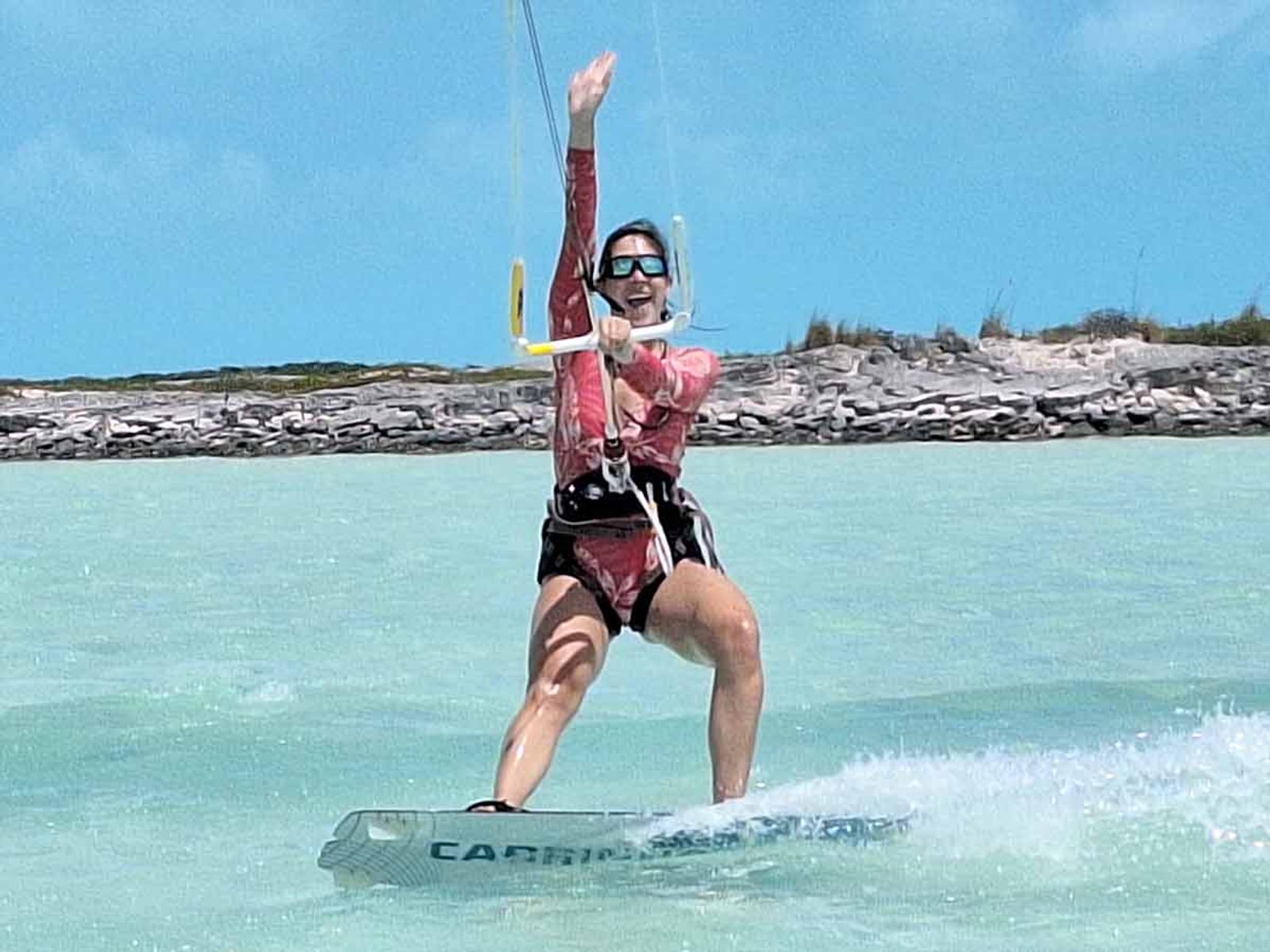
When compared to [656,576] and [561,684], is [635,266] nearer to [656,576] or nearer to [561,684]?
[656,576]

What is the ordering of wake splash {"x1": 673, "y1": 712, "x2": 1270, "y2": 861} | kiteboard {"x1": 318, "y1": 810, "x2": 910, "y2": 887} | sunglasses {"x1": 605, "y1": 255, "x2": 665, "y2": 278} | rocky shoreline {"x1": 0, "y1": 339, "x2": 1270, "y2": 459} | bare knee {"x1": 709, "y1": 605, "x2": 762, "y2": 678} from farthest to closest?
rocky shoreline {"x1": 0, "y1": 339, "x2": 1270, "y2": 459}
sunglasses {"x1": 605, "y1": 255, "x2": 665, "y2": 278}
bare knee {"x1": 709, "y1": 605, "x2": 762, "y2": 678}
wake splash {"x1": 673, "y1": 712, "x2": 1270, "y2": 861}
kiteboard {"x1": 318, "y1": 810, "x2": 910, "y2": 887}

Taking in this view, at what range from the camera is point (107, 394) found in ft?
95.8

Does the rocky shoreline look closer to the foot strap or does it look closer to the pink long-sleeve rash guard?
the pink long-sleeve rash guard

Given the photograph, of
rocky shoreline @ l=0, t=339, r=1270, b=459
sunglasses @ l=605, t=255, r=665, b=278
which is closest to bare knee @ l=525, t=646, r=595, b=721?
sunglasses @ l=605, t=255, r=665, b=278

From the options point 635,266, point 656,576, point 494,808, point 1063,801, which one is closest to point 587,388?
point 635,266

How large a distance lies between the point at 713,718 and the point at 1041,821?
30.9 inches

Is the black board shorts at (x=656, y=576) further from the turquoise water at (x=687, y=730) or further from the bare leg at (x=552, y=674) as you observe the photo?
the turquoise water at (x=687, y=730)

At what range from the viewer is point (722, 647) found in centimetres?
411

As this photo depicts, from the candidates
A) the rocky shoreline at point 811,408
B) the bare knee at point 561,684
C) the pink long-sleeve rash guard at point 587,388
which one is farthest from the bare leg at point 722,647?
the rocky shoreline at point 811,408

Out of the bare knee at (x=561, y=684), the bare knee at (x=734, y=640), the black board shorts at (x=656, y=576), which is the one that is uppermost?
the black board shorts at (x=656, y=576)

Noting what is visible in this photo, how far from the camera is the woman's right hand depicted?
13.9 feet

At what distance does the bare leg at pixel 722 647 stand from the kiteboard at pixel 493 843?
0.24 m

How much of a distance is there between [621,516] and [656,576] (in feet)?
0.54

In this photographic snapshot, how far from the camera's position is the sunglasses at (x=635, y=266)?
4230mm
